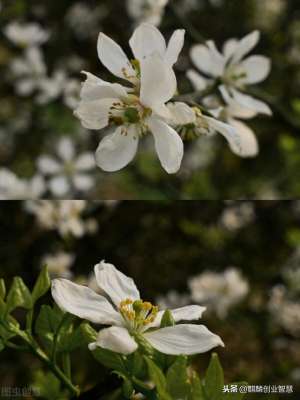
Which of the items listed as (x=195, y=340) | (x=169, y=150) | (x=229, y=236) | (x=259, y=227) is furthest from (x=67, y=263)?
(x=195, y=340)

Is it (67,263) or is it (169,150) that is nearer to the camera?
(169,150)

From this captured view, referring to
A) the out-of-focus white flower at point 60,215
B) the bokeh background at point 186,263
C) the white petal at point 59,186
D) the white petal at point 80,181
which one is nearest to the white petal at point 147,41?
the bokeh background at point 186,263

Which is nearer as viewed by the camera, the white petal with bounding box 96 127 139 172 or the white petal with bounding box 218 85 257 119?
the white petal with bounding box 96 127 139 172

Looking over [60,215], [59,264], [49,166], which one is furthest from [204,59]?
[49,166]

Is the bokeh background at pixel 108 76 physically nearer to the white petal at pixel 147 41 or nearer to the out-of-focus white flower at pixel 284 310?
the out-of-focus white flower at pixel 284 310

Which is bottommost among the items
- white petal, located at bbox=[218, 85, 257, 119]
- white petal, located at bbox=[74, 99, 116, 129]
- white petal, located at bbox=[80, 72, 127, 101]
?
white petal, located at bbox=[218, 85, 257, 119]

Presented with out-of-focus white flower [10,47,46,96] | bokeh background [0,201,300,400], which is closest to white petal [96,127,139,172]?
bokeh background [0,201,300,400]

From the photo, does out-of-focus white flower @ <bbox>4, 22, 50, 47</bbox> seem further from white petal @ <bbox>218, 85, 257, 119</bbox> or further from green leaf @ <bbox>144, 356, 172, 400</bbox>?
A: green leaf @ <bbox>144, 356, 172, 400</bbox>

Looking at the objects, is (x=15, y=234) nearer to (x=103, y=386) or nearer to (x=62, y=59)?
(x=62, y=59)
